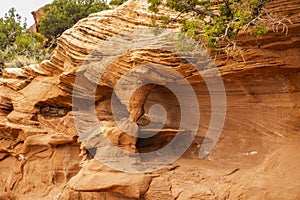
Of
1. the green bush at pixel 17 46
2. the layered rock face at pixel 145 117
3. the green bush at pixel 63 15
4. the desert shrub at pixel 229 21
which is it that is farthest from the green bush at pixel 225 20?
the green bush at pixel 63 15

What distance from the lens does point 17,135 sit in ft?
33.8

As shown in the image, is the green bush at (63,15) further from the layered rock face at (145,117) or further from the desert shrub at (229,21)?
the desert shrub at (229,21)

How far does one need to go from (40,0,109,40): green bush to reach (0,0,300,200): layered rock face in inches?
442

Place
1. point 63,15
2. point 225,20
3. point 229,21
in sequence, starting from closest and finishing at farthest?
1. point 229,21
2. point 225,20
3. point 63,15

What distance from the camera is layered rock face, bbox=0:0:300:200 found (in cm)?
609

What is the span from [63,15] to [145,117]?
14447 mm

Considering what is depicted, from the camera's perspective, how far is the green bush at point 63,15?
68.0 ft

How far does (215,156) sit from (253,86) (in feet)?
5.83

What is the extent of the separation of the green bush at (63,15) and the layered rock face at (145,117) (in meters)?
11.2

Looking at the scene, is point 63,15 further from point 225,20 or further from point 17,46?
point 225,20

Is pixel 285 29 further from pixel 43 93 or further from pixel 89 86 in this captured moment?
pixel 43 93

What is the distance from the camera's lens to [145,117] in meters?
8.66

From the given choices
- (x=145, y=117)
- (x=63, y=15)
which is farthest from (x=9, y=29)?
(x=145, y=117)

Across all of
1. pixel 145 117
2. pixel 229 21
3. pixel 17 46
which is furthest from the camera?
pixel 17 46
